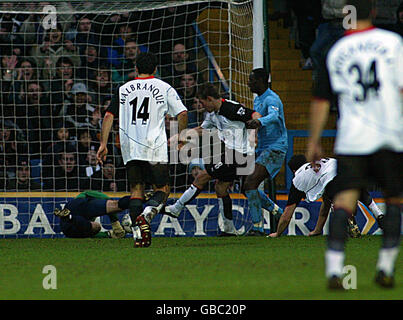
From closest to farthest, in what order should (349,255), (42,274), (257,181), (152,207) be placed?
(42,274) < (349,255) < (152,207) < (257,181)

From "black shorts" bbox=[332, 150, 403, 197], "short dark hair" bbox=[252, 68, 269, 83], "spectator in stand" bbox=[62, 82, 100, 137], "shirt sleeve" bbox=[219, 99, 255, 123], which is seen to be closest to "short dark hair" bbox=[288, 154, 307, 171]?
"shirt sleeve" bbox=[219, 99, 255, 123]

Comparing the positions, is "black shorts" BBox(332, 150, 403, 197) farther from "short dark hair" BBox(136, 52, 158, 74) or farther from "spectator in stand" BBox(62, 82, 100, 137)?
"spectator in stand" BBox(62, 82, 100, 137)

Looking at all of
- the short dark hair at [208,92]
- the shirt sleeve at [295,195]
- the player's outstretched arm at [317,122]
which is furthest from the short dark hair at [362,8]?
the short dark hair at [208,92]

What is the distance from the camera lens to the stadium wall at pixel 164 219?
11898mm

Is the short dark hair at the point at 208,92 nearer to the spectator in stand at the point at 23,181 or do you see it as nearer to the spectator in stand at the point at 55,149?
the spectator in stand at the point at 55,149

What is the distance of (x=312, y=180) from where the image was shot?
410 inches

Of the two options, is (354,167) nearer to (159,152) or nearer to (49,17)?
(159,152)

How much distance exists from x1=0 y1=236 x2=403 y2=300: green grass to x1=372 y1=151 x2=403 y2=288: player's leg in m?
0.11

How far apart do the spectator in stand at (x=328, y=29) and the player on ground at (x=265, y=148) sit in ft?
11.9

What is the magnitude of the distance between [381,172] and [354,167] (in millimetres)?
166

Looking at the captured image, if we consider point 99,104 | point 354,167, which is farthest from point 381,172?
point 99,104

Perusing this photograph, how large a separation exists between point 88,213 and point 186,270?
4784 mm

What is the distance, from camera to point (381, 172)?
5141mm

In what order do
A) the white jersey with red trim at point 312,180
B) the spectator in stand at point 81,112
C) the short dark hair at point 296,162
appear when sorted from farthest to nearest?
the spectator in stand at point 81,112 < the short dark hair at point 296,162 < the white jersey with red trim at point 312,180
